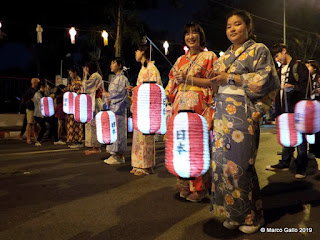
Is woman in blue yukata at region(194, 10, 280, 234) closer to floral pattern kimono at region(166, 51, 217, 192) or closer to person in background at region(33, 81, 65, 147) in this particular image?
floral pattern kimono at region(166, 51, 217, 192)

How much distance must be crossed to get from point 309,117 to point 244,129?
1.96 m

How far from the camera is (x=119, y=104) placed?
5.85 metres

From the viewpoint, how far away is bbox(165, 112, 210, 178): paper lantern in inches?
96.2

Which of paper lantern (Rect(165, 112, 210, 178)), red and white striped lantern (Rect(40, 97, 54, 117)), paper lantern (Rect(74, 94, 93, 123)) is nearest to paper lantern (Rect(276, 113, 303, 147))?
paper lantern (Rect(165, 112, 210, 178))

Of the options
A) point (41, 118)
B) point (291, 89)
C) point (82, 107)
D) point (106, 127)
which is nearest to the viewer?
point (291, 89)

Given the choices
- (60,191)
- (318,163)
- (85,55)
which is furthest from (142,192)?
(85,55)

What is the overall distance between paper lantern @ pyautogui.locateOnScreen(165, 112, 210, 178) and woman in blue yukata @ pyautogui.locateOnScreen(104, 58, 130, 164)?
3469 mm

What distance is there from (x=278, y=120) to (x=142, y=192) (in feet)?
8.44

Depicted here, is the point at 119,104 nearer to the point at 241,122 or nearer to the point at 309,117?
the point at 309,117

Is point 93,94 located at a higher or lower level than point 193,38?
lower

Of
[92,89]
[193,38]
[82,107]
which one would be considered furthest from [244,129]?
[92,89]

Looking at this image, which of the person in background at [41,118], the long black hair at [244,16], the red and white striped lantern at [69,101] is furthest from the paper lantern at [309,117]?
the person in background at [41,118]

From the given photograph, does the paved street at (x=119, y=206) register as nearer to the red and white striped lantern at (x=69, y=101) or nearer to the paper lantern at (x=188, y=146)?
the paper lantern at (x=188, y=146)

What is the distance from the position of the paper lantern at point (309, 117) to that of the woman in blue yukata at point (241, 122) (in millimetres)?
1704
